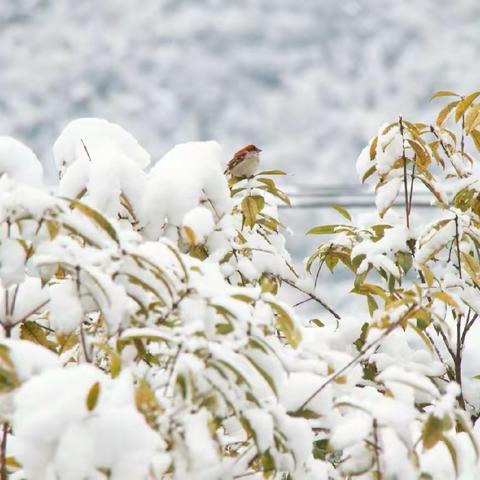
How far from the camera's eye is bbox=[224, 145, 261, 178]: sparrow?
199 cm

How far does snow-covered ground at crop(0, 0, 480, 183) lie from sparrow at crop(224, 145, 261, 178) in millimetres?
1654

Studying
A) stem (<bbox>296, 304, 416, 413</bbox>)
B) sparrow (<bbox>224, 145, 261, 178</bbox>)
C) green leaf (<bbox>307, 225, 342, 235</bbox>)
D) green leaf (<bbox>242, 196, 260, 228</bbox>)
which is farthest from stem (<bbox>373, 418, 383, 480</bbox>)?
sparrow (<bbox>224, 145, 261, 178</bbox>)

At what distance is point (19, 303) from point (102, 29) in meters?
4.36

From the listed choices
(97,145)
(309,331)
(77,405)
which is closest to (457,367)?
(309,331)

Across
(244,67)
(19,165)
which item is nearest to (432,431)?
(19,165)

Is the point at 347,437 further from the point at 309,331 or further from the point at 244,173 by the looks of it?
the point at 244,173

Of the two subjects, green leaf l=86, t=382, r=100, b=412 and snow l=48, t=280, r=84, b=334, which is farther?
snow l=48, t=280, r=84, b=334

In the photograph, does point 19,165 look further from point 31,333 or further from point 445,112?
point 445,112

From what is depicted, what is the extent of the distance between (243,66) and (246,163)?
296cm

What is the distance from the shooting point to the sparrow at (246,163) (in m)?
1.99

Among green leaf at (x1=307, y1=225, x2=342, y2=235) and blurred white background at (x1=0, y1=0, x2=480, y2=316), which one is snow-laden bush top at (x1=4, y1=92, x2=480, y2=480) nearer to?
green leaf at (x1=307, y1=225, x2=342, y2=235)

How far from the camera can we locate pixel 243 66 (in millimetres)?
4840

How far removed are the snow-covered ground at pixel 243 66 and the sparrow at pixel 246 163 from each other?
1654 mm

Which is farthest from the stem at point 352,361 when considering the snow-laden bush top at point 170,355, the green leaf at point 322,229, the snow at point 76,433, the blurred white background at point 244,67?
the blurred white background at point 244,67
